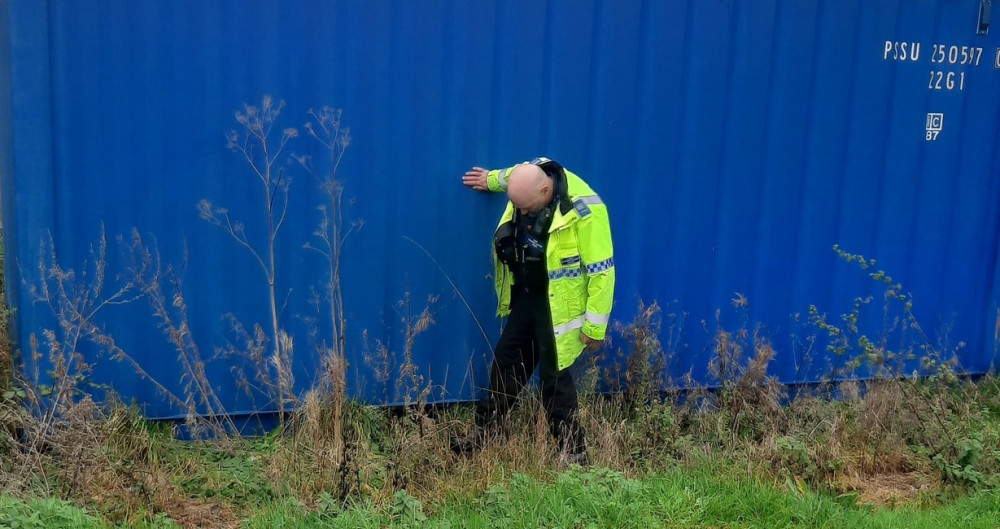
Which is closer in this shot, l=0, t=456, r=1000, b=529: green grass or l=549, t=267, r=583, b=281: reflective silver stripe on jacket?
l=0, t=456, r=1000, b=529: green grass

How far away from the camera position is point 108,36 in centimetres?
420

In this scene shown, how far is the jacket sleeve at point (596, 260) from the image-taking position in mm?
4375

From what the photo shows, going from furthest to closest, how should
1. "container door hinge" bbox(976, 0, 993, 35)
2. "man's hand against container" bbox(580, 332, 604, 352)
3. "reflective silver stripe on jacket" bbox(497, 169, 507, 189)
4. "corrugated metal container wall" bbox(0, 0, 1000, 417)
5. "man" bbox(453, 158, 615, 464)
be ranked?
"container door hinge" bbox(976, 0, 993, 35)
"reflective silver stripe on jacket" bbox(497, 169, 507, 189)
"man's hand against container" bbox(580, 332, 604, 352)
"man" bbox(453, 158, 615, 464)
"corrugated metal container wall" bbox(0, 0, 1000, 417)

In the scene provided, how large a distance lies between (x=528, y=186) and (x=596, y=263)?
→ 503 millimetres

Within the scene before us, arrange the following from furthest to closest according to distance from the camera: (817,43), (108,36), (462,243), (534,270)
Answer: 1. (817,43)
2. (462,243)
3. (534,270)
4. (108,36)

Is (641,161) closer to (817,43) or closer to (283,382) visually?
(817,43)

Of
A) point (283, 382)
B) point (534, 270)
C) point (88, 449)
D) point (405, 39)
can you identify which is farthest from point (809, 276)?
point (88, 449)

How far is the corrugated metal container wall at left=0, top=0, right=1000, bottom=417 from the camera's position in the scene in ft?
14.0

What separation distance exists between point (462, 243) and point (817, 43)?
2434 mm

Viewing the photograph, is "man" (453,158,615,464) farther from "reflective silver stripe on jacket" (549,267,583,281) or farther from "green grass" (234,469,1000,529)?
"green grass" (234,469,1000,529)

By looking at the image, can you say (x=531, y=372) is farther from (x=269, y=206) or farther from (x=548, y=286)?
(x=269, y=206)

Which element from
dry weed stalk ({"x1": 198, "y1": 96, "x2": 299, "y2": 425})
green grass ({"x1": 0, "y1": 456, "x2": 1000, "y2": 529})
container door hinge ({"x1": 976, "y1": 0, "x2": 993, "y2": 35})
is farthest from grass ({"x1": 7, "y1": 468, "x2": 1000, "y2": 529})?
container door hinge ({"x1": 976, "y1": 0, "x2": 993, "y2": 35})

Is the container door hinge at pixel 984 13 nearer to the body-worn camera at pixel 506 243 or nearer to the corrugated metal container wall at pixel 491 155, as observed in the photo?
the corrugated metal container wall at pixel 491 155

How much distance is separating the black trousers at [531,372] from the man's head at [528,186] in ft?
1.68
